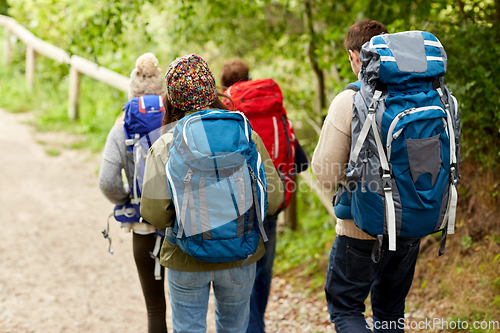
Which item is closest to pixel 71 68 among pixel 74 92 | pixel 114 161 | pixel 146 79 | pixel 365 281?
pixel 74 92

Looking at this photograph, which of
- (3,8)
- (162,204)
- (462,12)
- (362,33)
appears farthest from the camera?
(3,8)

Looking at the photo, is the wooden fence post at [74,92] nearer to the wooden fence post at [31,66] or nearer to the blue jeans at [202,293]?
the wooden fence post at [31,66]

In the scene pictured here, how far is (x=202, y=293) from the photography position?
7.00 feet

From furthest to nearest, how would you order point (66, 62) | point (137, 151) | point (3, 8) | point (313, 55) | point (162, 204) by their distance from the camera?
point (3, 8) → point (66, 62) → point (313, 55) → point (137, 151) → point (162, 204)

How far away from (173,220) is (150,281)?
828 millimetres

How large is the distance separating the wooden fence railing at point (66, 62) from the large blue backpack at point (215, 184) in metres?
4.36

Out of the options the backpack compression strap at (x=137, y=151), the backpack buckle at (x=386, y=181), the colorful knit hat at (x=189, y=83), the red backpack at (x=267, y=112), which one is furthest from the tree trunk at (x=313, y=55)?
the backpack buckle at (x=386, y=181)

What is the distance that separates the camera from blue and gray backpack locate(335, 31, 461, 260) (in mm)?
1928

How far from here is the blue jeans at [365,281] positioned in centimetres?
221

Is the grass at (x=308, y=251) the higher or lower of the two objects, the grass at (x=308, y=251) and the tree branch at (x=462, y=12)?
the lower

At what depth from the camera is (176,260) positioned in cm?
208

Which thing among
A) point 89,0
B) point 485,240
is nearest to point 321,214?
point 485,240

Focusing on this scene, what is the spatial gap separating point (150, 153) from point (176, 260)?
513mm

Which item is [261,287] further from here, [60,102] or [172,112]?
[60,102]
